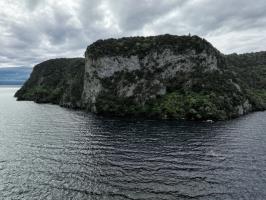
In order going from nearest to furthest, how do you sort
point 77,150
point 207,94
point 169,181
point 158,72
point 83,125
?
1. point 169,181
2. point 77,150
3. point 83,125
4. point 207,94
5. point 158,72

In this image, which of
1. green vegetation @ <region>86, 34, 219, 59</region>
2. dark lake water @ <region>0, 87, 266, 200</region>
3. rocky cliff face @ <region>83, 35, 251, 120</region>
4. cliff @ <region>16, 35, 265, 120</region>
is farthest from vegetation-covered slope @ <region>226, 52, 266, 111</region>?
dark lake water @ <region>0, 87, 266, 200</region>

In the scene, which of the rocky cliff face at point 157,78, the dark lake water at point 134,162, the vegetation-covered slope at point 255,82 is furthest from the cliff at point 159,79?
the dark lake water at point 134,162

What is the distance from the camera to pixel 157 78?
127 metres

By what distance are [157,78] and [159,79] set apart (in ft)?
3.68

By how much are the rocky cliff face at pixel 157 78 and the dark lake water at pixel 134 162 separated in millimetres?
26721

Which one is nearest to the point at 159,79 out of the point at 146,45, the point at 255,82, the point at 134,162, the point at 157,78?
the point at 157,78

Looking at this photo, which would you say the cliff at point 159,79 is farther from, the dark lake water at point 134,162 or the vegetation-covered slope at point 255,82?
the dark lake water at point 134,162

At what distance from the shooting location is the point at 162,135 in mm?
77062

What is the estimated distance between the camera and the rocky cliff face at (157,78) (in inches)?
4542

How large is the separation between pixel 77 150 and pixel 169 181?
27097 mm

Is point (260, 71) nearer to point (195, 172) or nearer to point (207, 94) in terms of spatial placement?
point (207, 94)

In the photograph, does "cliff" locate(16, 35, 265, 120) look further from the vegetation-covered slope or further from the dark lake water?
the dark lake water

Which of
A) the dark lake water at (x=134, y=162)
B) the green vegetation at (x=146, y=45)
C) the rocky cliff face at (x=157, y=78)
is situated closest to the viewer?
the dark lake water at (x=134, y=162)

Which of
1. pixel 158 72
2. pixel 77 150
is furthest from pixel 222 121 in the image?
pixel 77 150
